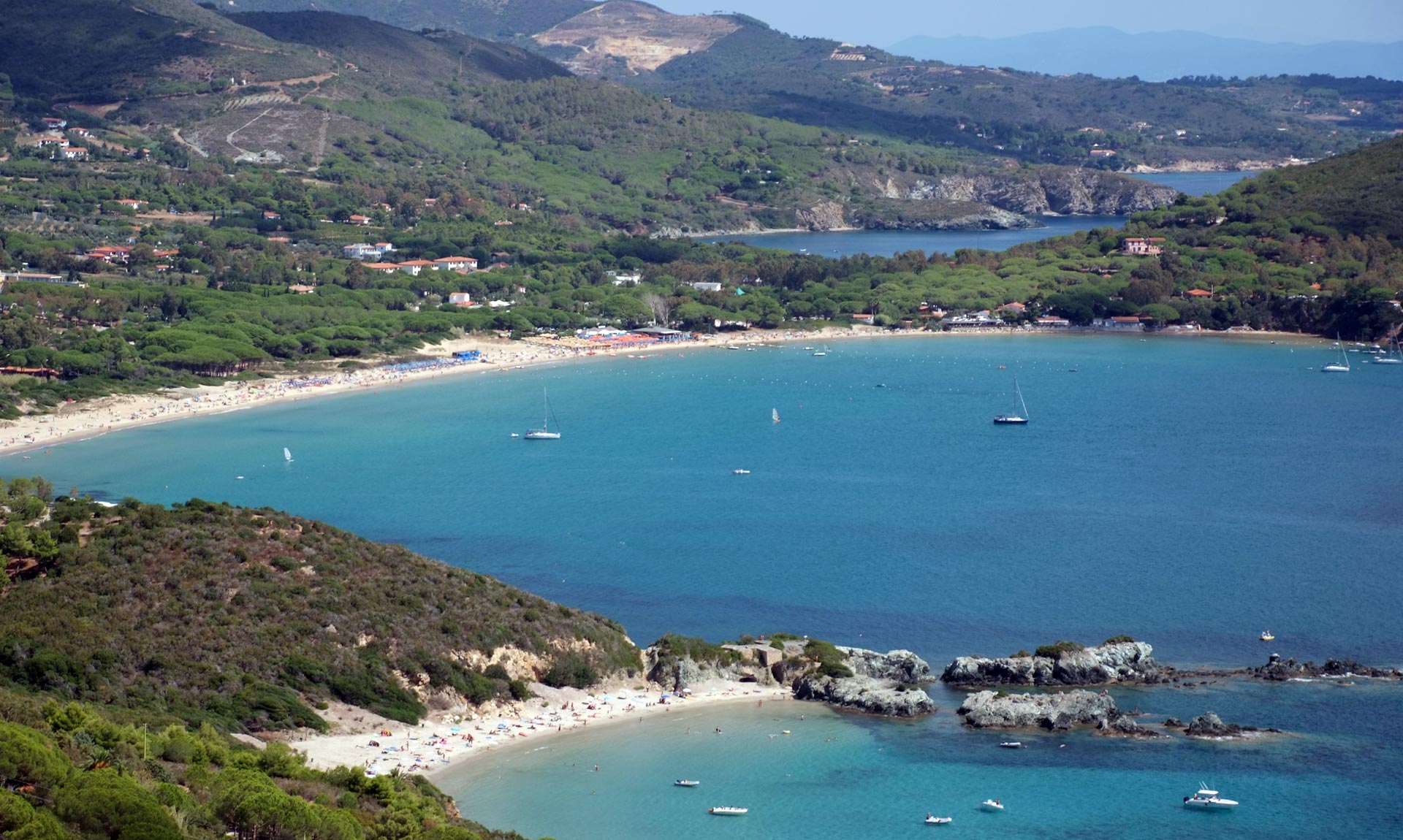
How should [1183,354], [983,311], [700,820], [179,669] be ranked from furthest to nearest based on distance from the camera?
[983,311], [1183,354], [179,669], [700,820]

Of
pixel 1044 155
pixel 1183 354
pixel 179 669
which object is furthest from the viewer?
pixel 1044 155

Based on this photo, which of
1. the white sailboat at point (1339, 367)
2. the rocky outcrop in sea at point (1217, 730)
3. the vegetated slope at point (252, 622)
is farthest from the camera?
the white sailboat at point (1339, 367)

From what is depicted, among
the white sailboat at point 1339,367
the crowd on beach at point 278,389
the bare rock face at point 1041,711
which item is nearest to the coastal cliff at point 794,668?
the bare rock face at point 1041,711

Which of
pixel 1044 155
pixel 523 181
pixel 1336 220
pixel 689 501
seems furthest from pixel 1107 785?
Result: pixel 1044 155

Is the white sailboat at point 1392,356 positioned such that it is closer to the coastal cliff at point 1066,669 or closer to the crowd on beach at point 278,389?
the crowd on beach at point 278,389

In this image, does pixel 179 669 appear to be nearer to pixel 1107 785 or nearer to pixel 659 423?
pixel 1107 785

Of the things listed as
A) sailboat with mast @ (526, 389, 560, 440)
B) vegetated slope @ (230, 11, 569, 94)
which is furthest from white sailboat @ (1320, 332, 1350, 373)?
vegetated slope @ (230, 11, 569, 94)
